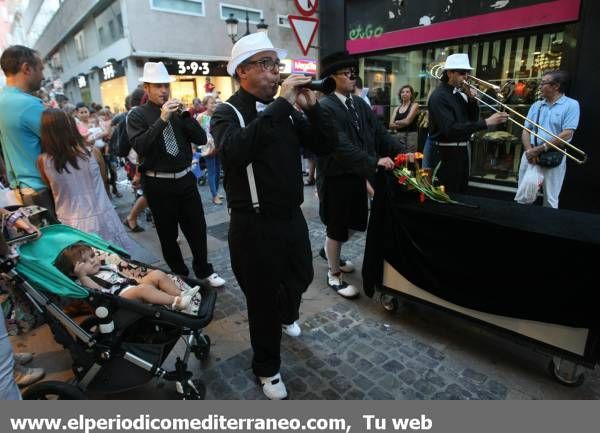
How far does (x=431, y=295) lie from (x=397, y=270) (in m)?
0.32

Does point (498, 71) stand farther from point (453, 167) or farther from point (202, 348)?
point (202, 348)

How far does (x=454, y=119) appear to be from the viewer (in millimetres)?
3938

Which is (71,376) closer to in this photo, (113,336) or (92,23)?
(113,336)

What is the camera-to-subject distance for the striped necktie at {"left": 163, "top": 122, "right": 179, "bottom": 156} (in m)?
3.34

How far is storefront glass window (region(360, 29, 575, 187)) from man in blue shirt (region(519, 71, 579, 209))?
2.90 ft

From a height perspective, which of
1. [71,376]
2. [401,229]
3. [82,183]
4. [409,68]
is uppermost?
[409,68]

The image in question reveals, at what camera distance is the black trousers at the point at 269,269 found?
7.09 feet

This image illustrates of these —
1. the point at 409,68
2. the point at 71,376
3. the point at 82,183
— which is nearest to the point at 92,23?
the point at 409,68

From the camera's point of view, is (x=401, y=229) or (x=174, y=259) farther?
(x=174, y=259)

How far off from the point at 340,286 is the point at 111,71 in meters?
15.1

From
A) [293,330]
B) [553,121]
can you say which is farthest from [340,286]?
[553,121]

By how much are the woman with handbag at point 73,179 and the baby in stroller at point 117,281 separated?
36.1 inches

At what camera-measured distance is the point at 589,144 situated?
5023mm
